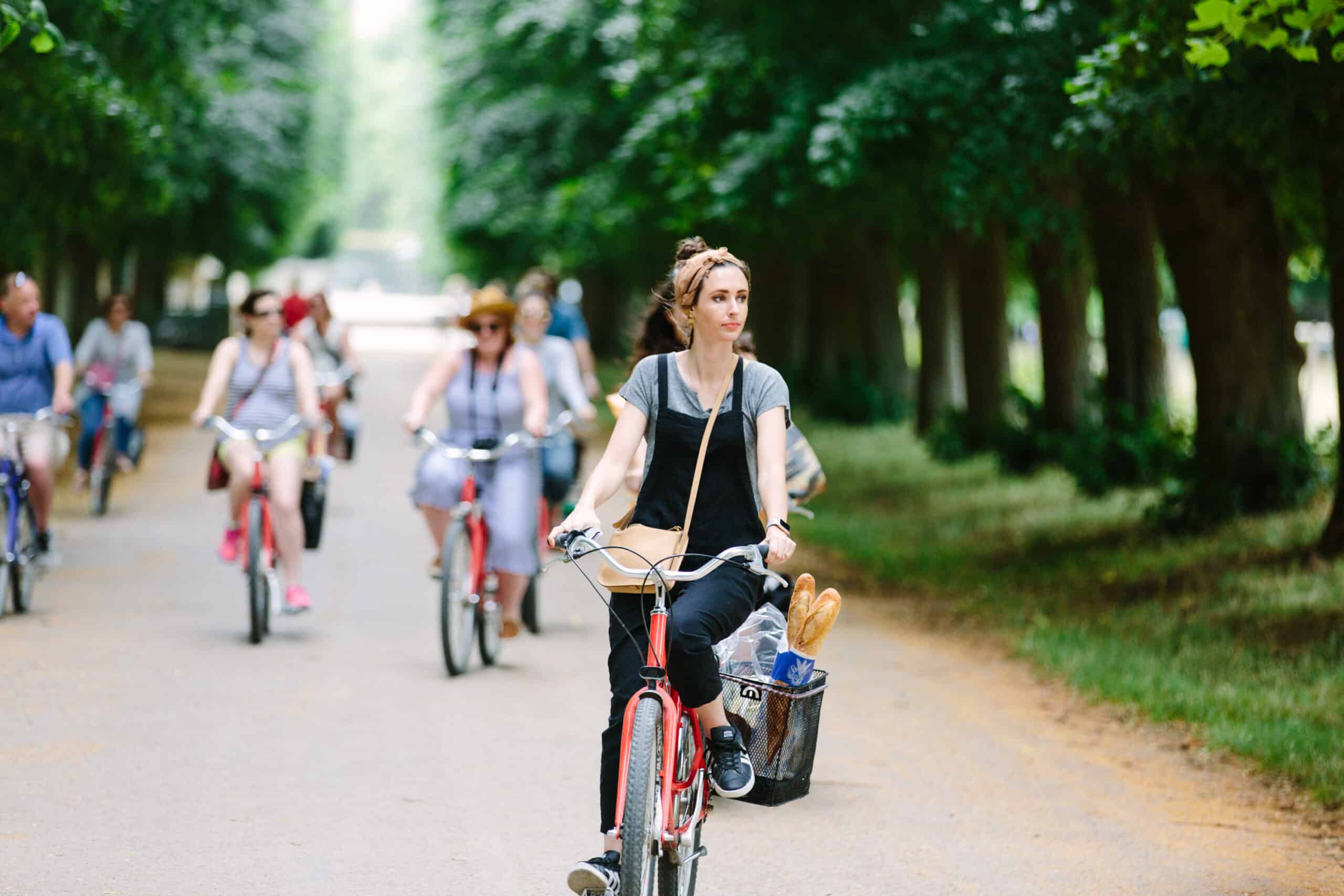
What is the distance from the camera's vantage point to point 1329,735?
756cm

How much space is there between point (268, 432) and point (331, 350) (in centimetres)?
679

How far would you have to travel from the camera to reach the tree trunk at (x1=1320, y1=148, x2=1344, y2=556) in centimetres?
1068

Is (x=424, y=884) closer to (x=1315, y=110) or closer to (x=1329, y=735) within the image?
(x=1329, y=735)

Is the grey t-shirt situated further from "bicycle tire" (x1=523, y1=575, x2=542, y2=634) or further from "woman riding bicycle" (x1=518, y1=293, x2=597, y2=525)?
"woman riding bicycle" (x1=518, y1=293, x2=597, y2=525)

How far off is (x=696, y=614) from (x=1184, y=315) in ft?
32.8

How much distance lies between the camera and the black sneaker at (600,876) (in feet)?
14.4

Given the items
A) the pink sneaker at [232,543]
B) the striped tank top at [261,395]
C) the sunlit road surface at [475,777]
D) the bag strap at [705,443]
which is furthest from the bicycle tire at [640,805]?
the pink sneaker at [232,543]

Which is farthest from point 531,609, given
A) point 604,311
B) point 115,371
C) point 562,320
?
point 604,311

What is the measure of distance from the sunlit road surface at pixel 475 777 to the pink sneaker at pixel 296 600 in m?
0.27

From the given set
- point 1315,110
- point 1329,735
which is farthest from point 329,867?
point 1315,110

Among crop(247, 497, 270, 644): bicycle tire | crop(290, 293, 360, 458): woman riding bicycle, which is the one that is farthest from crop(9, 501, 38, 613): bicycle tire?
crop(290, 293, 360, 458): woman riding bicycle

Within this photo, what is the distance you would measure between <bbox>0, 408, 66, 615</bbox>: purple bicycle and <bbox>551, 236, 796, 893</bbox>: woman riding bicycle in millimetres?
5967

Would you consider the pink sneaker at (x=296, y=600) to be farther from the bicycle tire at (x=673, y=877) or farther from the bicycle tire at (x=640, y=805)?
the bicycle tire at (x=640, y=805)

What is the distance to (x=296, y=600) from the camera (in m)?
9.51
